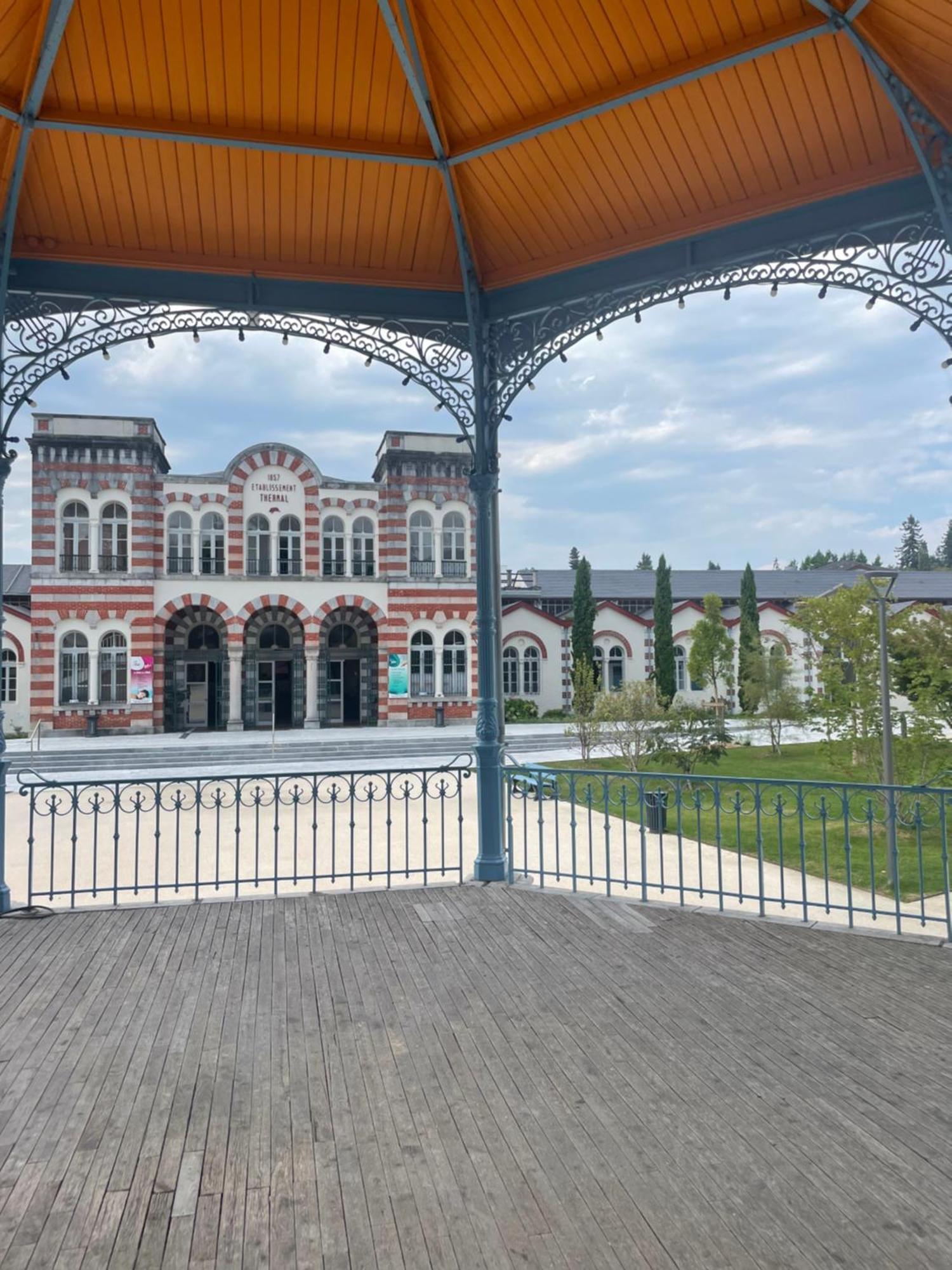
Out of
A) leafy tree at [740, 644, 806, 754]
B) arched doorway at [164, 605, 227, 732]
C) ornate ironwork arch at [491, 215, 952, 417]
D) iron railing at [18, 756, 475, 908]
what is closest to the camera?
ornate ironwork arch at [491, 215, 952, 417]

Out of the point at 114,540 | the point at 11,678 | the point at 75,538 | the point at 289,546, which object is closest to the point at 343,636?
the point at 289,546

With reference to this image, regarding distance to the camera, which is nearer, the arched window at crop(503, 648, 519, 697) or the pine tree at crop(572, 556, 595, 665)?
the pine tree at crop(572, 556, 595, 665)

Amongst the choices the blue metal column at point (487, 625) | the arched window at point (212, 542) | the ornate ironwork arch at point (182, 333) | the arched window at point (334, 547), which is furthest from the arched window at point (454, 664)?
the ornate ironwork arch at point (182, 333)

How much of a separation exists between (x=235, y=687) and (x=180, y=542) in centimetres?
495

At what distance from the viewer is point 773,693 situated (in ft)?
74.3

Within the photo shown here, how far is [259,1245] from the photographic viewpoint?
7.23 feet

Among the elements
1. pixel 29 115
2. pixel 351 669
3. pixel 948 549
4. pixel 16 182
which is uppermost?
pixel 948 549

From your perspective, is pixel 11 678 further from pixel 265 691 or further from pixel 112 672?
pixel 265 691

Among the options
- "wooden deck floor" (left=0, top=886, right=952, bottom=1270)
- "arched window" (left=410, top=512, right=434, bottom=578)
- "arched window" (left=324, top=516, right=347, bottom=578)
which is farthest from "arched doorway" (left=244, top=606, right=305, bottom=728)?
"wooden deck floor" (left=0, top=886, right=952, bottom=1270)

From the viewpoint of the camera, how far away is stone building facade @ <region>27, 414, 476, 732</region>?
24.1 metres

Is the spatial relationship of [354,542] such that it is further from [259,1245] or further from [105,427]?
[259,1245]

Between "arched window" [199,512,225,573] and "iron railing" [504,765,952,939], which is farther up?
"arched window" [199,512,225,573]

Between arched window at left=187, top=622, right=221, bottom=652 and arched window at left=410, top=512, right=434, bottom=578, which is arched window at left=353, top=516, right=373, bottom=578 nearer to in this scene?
arched window at left=410, top=512, right=434, bottom=578

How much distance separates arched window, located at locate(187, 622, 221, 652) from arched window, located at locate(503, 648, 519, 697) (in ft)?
35.1
